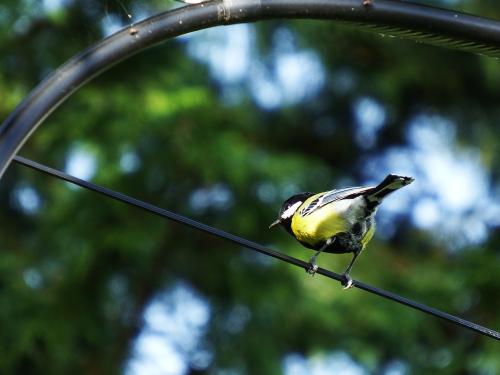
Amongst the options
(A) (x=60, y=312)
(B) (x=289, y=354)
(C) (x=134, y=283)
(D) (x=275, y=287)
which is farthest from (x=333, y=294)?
(A) (x=60, y=312)

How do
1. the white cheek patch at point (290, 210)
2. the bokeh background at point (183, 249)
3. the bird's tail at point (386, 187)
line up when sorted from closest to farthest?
the bird's tail at point (386, 187), the white cheek patch at point (290, 210), the bokeh background at point (183, 249)

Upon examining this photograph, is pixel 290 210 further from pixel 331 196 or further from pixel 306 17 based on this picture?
pixel 306 17

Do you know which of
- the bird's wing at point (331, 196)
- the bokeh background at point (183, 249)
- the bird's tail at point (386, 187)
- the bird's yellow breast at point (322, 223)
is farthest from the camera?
the bokeh background at point (183, 249)

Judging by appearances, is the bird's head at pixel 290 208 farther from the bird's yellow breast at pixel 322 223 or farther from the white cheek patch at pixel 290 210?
the bird's yellow breast at pixel 322 223

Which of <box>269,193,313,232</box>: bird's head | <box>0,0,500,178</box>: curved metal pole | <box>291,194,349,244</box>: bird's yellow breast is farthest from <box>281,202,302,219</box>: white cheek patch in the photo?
<box>0,0,500,178</box>: curved metal pole

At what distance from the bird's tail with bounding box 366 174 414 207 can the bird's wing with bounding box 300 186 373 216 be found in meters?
0.04

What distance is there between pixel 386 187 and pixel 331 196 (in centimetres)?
61

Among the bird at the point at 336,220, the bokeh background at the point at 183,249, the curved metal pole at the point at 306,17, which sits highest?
the bokeh background at the point at 183,249

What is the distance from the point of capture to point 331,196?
404 cm

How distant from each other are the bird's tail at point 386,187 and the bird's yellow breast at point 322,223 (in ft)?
0.74

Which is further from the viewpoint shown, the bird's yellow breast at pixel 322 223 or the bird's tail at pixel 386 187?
the bird's yellow breast at pixel 322 223

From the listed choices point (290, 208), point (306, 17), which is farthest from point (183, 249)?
point (306, 17)

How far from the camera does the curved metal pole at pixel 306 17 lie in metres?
2.61

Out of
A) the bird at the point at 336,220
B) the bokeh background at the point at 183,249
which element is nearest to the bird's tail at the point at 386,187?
the bird at the point at 336,220
